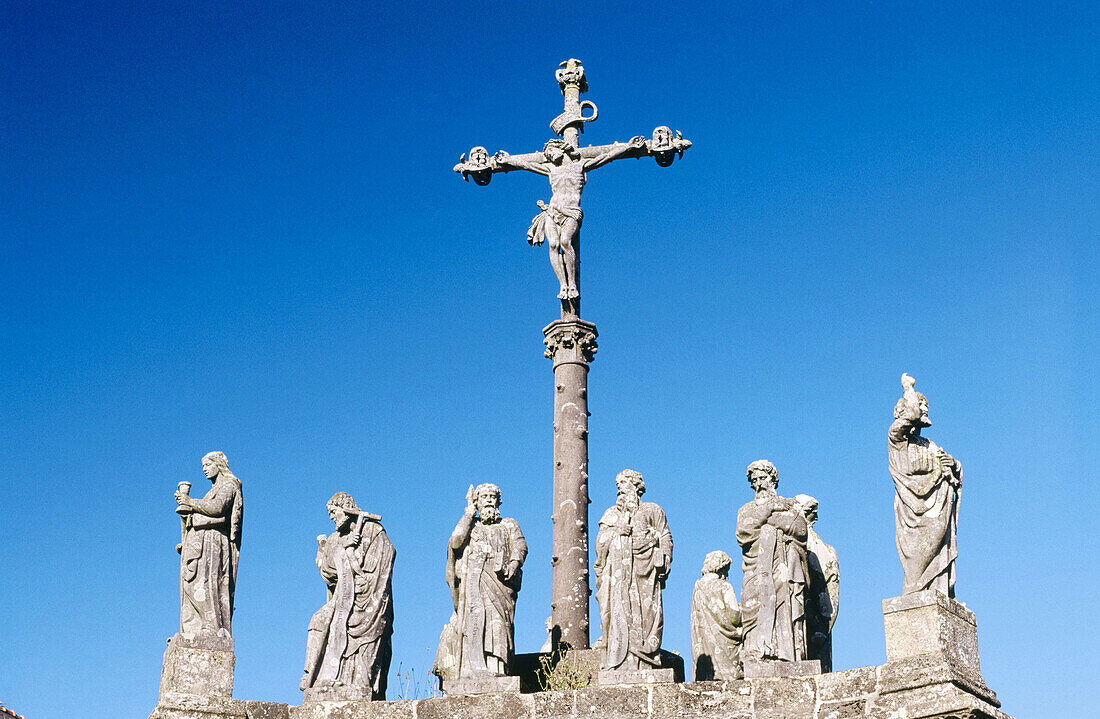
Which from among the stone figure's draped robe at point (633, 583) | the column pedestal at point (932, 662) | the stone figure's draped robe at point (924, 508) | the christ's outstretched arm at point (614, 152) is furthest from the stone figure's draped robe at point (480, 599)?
the christ's outstretched arm at point (614, 152)

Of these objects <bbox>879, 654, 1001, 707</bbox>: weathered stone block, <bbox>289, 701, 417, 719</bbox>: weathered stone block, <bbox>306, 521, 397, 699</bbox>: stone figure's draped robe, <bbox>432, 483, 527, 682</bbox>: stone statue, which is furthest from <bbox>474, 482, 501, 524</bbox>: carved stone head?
<bbox>879, 654, 1001, 707</bbox>: weathered stone block

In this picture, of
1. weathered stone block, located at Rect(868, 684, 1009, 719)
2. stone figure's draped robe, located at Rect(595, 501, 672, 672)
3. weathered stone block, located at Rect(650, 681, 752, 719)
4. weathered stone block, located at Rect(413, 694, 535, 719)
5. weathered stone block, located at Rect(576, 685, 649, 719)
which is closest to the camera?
weathered stone block, located at Rect(868, 684, 1009, 719)

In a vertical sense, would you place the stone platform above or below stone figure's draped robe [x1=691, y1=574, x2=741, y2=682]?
below

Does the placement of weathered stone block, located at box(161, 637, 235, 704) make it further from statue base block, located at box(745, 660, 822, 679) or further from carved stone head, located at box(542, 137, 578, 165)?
carved stone head, located at box(542, 137, 578, 165)

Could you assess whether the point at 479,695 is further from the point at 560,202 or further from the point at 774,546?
the point at 560,202

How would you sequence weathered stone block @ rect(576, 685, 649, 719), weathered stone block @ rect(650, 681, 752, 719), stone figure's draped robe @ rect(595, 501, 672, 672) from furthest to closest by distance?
stone figure's draped robe @ rect(595, 501, 672, 672) < weathered stone block @ rect(576, 685, 649, 719) < weathered stone block @ rect(650, 681, 752, 719)

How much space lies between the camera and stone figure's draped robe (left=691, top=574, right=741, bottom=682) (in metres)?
15.1

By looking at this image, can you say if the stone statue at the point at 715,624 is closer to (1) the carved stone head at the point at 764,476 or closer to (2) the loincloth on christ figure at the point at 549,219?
(1) the carved stone head at the point at 764,476

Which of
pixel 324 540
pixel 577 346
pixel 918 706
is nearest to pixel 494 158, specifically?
pixel 577 346

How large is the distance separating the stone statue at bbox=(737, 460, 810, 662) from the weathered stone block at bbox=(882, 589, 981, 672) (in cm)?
83

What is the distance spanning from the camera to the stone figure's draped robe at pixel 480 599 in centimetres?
1516

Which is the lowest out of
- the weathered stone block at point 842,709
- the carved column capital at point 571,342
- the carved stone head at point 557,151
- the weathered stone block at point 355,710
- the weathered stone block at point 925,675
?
the weathered stone block at point 842,709

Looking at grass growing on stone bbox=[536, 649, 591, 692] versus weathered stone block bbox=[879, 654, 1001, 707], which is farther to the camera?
grass growing on stone bbox=[536, 649, 591, 692]

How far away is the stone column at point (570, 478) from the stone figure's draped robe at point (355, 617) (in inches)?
109
